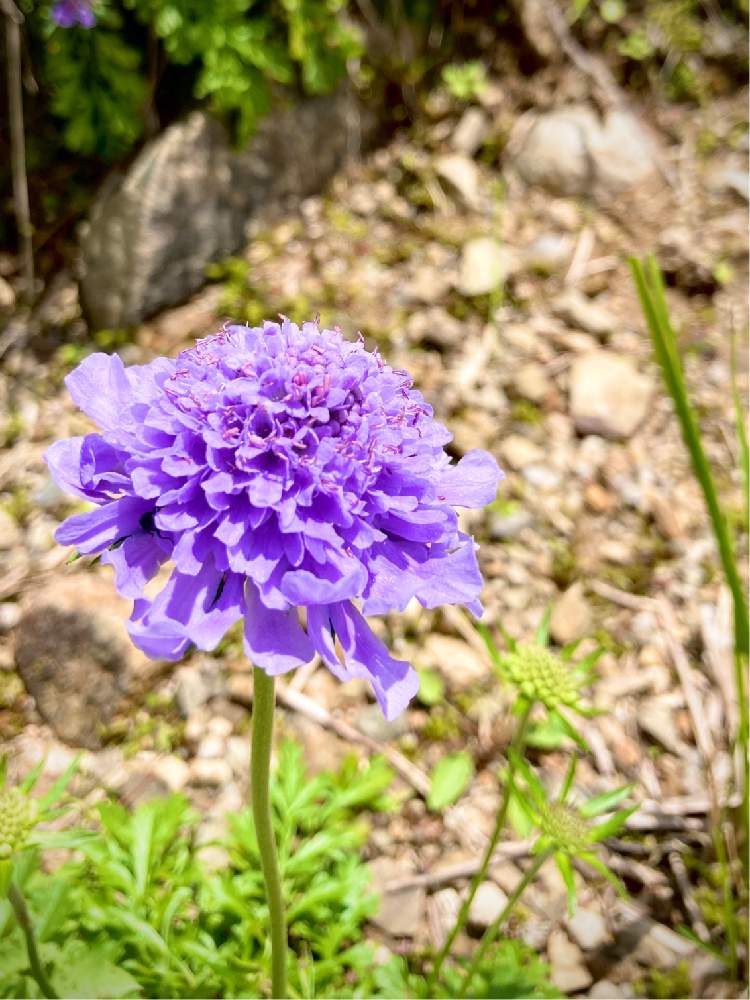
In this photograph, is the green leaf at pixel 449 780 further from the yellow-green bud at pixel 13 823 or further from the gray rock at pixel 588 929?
the yellow-green bud at pixel 13 823

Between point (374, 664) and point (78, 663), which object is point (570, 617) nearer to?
point (78, 663)

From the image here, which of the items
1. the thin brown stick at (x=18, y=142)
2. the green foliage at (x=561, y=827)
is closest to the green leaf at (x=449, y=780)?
the green foliage at (x=561, y=827)

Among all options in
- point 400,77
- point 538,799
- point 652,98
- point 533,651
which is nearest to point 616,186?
point 652,98

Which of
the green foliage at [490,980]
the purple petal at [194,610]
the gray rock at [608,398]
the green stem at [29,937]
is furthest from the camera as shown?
the gray rock at [608,398]

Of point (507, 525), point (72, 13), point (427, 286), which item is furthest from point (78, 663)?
point (72, 13)

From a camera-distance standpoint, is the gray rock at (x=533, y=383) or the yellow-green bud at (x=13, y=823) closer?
the yellow-green bud at (x=13, y=823)

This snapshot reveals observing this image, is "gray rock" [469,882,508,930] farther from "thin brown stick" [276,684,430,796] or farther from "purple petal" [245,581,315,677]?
"purple petal" [245,581,315,677]
